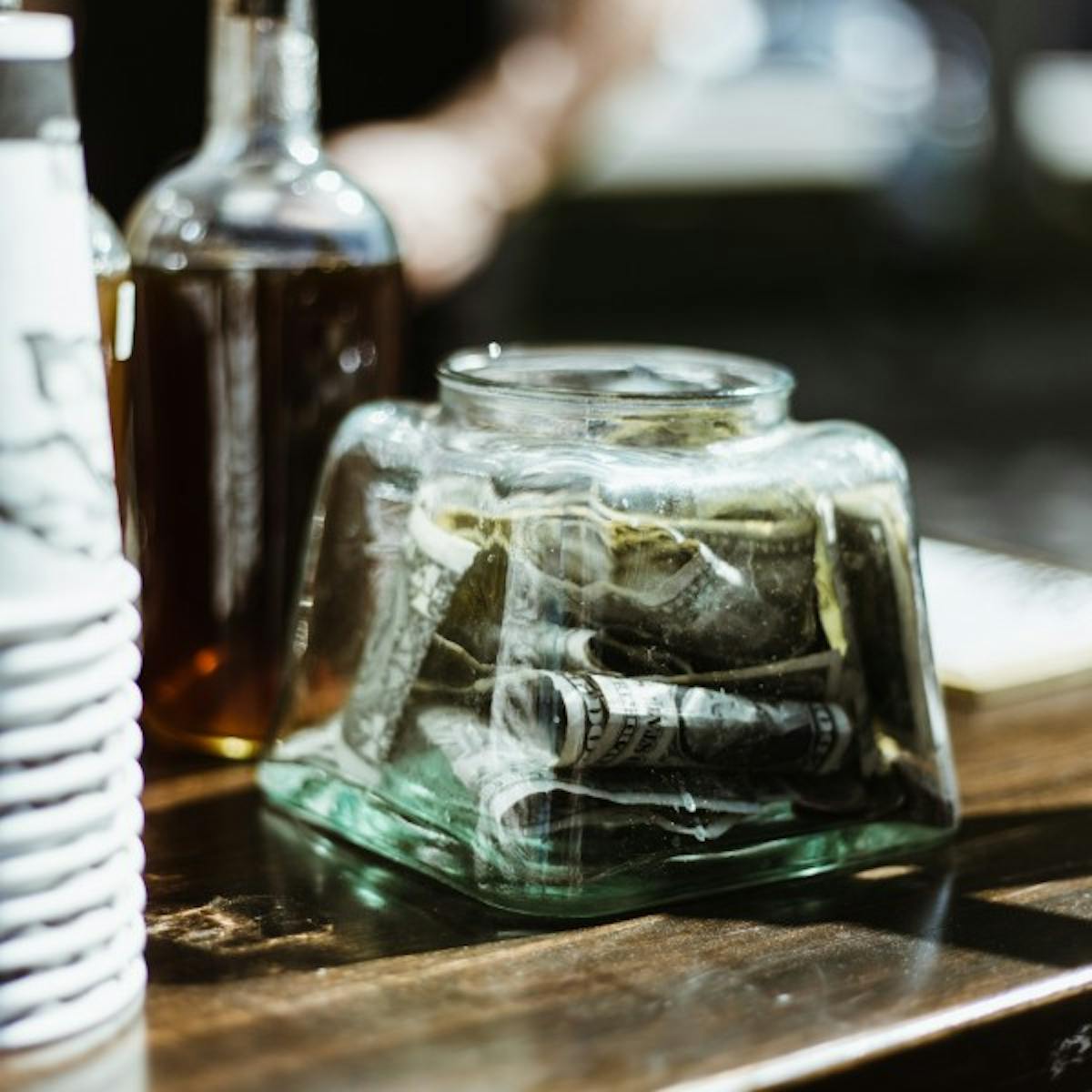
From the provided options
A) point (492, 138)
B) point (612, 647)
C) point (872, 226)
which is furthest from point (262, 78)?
point (872, 226)

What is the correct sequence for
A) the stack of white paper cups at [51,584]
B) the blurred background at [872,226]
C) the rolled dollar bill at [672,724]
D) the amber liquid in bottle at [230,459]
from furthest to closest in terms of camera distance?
the blurred background at [872,226], the amber liquid in bottle at [230,459], the rolled dollar bill at [672,724], the stack of white paper cups at [51,584]

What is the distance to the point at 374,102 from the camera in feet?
6.75

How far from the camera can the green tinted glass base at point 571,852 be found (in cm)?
55

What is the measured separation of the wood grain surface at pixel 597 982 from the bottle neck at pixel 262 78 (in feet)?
0.90

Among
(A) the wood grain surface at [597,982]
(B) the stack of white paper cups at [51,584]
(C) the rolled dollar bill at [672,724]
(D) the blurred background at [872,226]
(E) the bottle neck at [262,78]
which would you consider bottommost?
(D) the blurred background at [872,226]

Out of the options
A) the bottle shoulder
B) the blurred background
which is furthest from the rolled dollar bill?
the blurred background

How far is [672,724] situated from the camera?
563mm

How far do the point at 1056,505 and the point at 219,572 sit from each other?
2.79m

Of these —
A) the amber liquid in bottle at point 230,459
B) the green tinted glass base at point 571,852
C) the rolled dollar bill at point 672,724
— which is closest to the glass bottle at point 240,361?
the amber liquid in bottle at point 230,459

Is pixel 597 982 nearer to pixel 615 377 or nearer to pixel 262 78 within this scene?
pixel 615 377

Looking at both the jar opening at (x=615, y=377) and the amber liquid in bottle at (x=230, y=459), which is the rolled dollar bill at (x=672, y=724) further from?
the amber liquid in bottle at (x=230, y=459)

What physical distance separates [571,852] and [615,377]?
20 centimetres

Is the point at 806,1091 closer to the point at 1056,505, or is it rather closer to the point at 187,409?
the point at 187,409

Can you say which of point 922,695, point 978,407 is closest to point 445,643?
point 922,695
